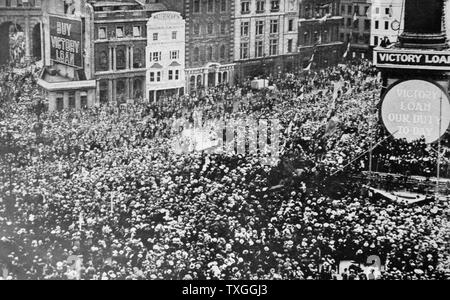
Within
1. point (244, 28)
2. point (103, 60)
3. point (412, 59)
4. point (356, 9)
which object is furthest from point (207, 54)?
point (412, 59)

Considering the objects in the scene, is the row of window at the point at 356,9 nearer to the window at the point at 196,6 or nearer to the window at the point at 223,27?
the window at the point at 223,27

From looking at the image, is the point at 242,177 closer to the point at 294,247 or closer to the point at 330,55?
the point at 294,247

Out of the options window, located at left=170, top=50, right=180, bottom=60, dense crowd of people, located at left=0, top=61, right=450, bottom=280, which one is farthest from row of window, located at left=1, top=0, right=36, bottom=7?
window, located at left=170, top=50, right=180, bottom=60

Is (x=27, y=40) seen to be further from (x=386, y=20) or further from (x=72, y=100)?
(x=386, y=20)

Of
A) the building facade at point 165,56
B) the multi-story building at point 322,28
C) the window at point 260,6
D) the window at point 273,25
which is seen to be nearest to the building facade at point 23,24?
the building facade at point 165,56

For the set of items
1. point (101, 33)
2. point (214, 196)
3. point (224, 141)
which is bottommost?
point (214, 196)

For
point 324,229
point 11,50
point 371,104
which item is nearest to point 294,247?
point 324,229

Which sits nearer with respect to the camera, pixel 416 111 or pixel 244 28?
pixel 416 111
